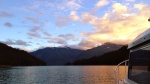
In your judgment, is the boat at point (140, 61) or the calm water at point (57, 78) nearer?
the boat at point (140, 61)

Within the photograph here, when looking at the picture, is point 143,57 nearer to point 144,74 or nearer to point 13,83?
point 144,74

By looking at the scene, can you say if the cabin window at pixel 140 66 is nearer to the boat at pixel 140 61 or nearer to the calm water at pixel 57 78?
the boat at pixel 140 61

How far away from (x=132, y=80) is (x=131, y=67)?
0.65 metres

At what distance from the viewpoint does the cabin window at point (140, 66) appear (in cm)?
854

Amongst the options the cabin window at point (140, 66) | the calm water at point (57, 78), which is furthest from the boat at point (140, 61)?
the calm water at point (57, 78)

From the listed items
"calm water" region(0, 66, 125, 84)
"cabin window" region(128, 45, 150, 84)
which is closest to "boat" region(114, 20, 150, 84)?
"cabin window" region(128, 45, 150, 84)

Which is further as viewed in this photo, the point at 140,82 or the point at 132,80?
the point at 132,80

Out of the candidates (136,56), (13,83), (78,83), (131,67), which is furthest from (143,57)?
(13,83)

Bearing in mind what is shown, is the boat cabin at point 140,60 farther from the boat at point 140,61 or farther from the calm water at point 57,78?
the calm water at point 57,78

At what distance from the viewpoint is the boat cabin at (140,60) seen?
27.9 feet

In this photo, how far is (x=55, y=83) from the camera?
191 feet

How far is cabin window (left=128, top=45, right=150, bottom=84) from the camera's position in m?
8.54

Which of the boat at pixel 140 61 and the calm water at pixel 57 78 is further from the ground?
the boat at pixel 140 61

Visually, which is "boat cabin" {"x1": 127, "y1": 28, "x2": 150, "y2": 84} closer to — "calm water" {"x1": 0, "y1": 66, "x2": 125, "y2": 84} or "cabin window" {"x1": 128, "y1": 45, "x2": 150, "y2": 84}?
"cabin window" {"x1": 128, "y1": 45, "x2": 150, "y2": 84}
